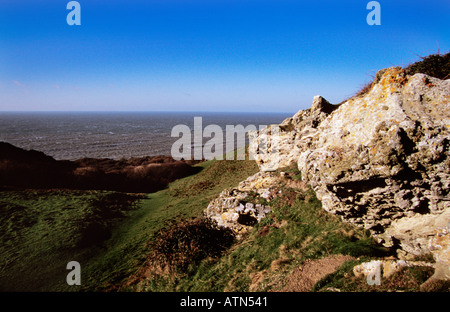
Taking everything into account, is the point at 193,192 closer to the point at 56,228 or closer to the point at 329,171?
the point at 56,228

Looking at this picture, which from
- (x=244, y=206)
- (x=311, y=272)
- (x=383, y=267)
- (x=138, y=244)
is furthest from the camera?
(x=138, y=244)

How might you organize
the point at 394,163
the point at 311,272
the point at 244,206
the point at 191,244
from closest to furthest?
1. the point at 394,163
2. the point at 311,272
3. the point at 191,244
4. the point at 244,206

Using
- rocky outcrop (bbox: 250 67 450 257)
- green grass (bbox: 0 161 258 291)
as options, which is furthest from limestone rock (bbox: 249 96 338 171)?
rocky outcrop (bbox: 250 67 450 257)

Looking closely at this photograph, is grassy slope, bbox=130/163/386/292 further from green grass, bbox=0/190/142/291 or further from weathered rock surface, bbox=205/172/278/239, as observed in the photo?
green grass, bbox=0/190/142/291

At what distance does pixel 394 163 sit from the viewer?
590cm

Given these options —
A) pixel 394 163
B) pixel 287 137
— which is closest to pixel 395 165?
pixel 394 163

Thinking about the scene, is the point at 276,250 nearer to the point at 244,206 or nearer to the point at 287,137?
the point at 244,206

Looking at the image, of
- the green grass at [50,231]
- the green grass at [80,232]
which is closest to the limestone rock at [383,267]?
the green grass at [80,232]

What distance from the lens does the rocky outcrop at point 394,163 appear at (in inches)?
227

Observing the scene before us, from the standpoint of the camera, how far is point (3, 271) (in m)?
9.73

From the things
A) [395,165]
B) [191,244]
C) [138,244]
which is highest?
[395,165]

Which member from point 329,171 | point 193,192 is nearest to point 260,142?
point 193,192

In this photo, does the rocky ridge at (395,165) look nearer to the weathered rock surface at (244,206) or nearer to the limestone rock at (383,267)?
the limestone rock at (383,267)
